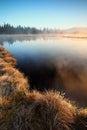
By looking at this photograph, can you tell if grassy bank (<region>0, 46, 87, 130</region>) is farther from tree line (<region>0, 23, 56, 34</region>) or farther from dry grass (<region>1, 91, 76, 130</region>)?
tree line (<region>0, 23, 56, 34</region>)

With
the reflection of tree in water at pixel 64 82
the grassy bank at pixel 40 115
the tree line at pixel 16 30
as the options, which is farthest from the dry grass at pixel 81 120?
the tree line at pixel 16 30

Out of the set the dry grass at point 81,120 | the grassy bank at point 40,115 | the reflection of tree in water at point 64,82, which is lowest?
the reflection of tree in water at point 64,82

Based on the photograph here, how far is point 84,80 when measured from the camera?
12.6 m

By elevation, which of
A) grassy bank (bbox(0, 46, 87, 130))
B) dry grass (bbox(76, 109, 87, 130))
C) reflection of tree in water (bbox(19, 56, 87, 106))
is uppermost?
grassy bank (bbox(0, 46, 87, 130))

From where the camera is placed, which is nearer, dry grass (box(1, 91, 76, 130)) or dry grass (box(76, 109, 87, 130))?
dry grass (box(1, 91, 76, 130))

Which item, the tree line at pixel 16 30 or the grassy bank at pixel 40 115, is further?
the tree line at pixel 16 30

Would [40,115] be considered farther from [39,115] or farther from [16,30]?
[16,30]

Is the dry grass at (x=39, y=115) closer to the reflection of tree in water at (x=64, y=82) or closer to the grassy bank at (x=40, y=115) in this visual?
the grassy bank at (x=40, y=115)

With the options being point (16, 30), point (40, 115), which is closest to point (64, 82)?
point (40, 115)

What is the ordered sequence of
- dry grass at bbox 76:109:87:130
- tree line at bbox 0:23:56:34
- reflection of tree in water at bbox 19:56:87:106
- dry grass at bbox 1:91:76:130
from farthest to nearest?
1. tree line at bbox 0:23:56:34
2. reflection of tree in water at bbox 19:56:87:106
3. dry grass at bbox 76:109:87:130
4. dry grass at bbox 1:91:76:130

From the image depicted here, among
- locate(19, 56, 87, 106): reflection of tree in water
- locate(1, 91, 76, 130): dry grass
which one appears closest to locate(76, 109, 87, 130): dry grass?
locate(1, 91, 76, 130): dry grass

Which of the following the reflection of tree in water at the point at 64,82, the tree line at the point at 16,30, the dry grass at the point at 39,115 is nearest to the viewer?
the dry grass at the point at 39,115

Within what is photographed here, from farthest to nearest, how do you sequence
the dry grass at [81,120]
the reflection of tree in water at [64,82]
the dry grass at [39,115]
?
the reflection of tree in water at [64,82] < the dry grass at [81,120] < the dry grass at [39,115]

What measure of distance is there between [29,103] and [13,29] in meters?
126
